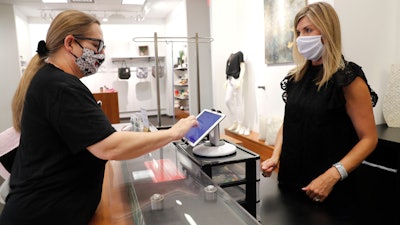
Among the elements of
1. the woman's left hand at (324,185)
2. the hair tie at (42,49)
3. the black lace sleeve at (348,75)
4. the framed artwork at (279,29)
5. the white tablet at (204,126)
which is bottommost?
the woman's left hand at (324,185)

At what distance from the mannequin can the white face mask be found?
114 inches

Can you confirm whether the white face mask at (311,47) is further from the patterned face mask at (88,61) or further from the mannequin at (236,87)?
the mannequin at (236,87)

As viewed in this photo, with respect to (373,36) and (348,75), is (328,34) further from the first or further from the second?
(373,36)

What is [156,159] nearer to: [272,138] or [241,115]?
[272,138]

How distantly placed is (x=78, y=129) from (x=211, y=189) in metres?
0.51

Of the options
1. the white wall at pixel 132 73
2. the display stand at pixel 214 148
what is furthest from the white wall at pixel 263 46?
the white wall at pixel 132 73

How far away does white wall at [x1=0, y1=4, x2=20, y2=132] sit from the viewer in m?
6.46

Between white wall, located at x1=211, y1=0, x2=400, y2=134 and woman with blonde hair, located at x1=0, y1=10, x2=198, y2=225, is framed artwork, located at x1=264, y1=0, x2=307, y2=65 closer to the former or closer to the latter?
white wall, located at x1=211, y1=0, x2=400, y2=134

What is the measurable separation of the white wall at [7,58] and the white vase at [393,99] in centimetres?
698

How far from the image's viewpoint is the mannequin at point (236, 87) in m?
4.45

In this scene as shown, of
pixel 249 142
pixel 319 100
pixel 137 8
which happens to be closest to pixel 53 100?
pixel 319 100

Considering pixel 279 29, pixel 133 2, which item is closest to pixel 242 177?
pixel 279 29

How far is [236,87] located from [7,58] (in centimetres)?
528

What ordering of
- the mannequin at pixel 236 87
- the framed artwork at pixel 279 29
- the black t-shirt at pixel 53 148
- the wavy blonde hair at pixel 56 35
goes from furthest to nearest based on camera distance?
the mannequin at pixel 236 87 < the framed artwork at pixel 279 29 < the wavy blonde hair at pixel 56 35 < the black t-shirt at pixel 53 148
